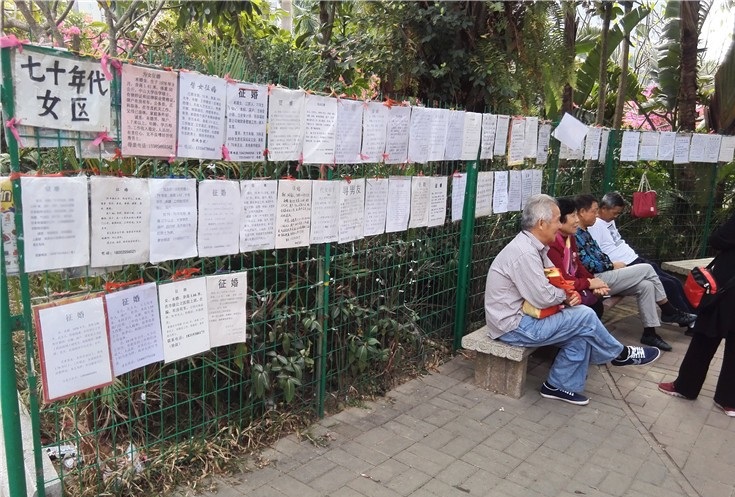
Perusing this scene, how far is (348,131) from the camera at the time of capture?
12.1 feet

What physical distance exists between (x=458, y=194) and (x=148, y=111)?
9.48 feet

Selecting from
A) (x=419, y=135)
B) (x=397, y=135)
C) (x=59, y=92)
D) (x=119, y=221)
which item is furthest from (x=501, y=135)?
(x=59, y=92)

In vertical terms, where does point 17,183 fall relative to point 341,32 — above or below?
below

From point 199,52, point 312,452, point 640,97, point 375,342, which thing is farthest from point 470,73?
point 640,97

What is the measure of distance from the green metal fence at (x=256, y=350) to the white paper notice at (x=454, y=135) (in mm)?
180

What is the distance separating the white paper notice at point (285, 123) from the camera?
321cm

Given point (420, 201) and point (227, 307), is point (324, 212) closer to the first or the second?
point (227, 307)

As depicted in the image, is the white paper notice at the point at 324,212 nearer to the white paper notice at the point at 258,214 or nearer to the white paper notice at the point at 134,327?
the white paper notice at the point at 258,214

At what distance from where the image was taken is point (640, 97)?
10227mm

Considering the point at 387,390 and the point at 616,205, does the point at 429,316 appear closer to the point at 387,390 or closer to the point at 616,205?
the point at 387,390

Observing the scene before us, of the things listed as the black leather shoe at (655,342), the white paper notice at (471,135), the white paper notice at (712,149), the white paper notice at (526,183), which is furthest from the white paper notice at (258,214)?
the white paper notice at (712,149)

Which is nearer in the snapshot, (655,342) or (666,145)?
(655,342)

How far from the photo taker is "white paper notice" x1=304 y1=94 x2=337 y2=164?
342 cm

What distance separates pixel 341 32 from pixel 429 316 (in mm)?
3716
